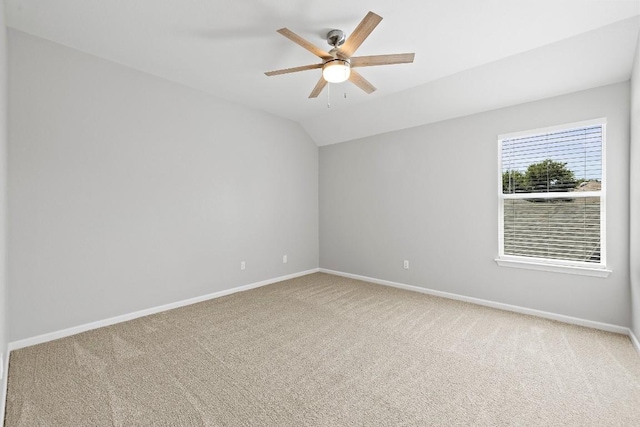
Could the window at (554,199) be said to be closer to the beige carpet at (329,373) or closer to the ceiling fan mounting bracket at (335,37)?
the beige carpet at (329,373)

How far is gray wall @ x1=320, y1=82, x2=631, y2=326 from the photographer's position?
2.88 meters

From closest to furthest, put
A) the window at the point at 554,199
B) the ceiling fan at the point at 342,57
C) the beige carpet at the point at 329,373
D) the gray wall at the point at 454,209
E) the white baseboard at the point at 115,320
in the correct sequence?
the beige carpet at the point at 329,373 → the ceiling fan at the point at 342,57 → the white baseboard at the point at 115,320 → the gray wall at the point at 454,209 → the window at the point at 554,199

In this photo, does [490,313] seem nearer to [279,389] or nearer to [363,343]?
[363,343]

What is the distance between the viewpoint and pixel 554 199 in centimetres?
329

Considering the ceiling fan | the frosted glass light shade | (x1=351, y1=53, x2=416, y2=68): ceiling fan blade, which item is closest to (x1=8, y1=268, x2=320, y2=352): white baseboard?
the ceiling fan

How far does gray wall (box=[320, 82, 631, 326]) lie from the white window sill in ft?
0.18

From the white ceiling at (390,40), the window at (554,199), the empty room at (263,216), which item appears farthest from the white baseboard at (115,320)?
the window at (554,199)

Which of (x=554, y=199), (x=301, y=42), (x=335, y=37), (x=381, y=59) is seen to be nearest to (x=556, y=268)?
(x=554, y=199)

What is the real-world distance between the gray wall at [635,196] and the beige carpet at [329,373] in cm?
Result: 40

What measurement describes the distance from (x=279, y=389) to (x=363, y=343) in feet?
3.14

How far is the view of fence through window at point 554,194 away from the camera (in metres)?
3.05

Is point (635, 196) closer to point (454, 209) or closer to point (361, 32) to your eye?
point (454, 209)

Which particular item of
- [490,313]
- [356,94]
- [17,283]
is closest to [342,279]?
[490,313]

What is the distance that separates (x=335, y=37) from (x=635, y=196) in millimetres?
2940
